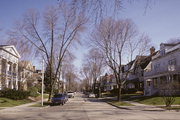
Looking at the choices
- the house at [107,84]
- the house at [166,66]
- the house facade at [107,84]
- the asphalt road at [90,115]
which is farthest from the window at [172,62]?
the house at [107,84]

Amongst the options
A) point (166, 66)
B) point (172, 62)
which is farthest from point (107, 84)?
point (166, 66)

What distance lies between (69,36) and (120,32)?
313 inches

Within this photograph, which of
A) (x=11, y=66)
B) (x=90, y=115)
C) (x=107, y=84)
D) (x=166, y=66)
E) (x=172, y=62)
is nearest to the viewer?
(x=90, y=115)

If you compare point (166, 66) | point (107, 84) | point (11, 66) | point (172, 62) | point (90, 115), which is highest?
point (11, 66)

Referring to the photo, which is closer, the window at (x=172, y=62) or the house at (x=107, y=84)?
the window at (x=172, y=62)

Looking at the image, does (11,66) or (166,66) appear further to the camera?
(11,66)

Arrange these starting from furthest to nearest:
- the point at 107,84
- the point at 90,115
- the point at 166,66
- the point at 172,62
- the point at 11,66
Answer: the point at 107,84 → the point at 11,66 → the point at 172,62 → the point at 166,66 → the point at 90,115

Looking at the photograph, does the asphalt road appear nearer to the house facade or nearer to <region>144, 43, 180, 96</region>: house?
<region>144, 43, 180, 96</region>: house

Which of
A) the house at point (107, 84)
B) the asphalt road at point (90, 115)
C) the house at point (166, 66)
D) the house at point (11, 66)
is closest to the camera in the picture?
the asphalt road at point (90, 115)

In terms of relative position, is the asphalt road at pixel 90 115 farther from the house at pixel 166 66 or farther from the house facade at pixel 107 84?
the house facade at pixel 107 84

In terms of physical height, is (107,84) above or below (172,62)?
below

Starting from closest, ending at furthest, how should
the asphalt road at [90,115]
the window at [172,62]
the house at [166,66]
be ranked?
the asphalt road at [90,115]
the house at [166,66]
the window at [172,62]

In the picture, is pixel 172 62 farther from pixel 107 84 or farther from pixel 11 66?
pixel 107 84

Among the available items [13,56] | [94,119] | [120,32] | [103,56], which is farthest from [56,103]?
[13,56]
